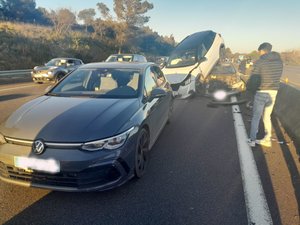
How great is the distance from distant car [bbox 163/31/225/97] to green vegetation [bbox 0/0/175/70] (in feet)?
55.9

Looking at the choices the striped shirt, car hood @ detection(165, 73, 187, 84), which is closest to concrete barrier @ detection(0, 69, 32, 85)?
car hood @ detection(165, 73, 187, 84)

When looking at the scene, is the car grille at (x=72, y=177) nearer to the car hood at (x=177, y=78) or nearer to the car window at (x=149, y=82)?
the car window at (x=149, y=82)

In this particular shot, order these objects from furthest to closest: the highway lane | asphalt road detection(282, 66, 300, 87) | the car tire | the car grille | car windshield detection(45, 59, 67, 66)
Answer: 1. asphalt road detection(282, 66, 300, 87)
2. car windshield detection(45, 59, 67, 66)
3. the car tire
4. the car grille
5. the highway lane

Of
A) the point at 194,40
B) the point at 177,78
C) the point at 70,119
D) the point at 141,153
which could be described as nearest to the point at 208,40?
→ the point at 194,40

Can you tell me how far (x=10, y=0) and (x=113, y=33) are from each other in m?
20.5

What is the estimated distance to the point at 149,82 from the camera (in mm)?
5039

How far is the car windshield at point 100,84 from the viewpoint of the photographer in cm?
449

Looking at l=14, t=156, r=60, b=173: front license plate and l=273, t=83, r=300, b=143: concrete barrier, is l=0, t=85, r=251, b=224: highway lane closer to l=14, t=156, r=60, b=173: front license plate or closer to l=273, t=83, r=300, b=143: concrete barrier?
l=14, t=156, r=60, b=173: front license plate

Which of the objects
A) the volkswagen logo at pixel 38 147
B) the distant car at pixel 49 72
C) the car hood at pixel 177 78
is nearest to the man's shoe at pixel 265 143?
the volkswagen logo at pixel 38 147

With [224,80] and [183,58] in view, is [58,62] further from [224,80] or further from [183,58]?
[224,80]

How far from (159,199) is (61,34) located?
3993 cm

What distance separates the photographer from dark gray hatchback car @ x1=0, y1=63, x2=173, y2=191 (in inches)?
121

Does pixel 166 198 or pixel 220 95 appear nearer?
pixel 166 198

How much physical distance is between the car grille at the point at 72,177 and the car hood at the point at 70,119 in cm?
36
